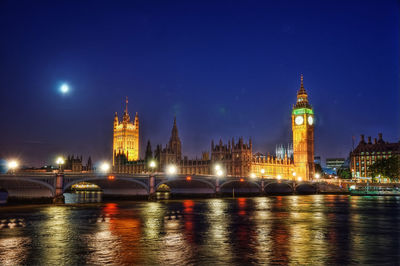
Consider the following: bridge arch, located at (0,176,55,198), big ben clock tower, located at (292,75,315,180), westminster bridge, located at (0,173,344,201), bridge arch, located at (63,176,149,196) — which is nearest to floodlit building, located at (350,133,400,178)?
big ben clock tower, located at (292,75,315,180)

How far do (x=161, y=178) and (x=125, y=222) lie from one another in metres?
45.1

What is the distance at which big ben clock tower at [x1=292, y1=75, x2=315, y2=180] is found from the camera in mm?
152125

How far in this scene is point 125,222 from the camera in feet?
117

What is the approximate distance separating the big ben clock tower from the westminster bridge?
20.8m

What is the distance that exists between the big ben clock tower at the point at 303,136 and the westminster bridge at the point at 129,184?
20755 mm

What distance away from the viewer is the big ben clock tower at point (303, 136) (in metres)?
152

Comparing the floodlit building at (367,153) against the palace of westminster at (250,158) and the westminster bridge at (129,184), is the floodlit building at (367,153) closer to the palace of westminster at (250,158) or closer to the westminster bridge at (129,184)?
the palace of westminster at (250,158)

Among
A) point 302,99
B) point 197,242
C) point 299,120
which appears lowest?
point 197,242

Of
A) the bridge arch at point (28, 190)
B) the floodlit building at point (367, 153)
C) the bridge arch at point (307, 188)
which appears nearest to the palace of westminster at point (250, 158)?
the bridge arch at point (307, 188)

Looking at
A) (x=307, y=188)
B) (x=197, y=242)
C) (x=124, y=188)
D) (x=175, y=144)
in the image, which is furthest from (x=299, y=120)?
(x=197, y=242)

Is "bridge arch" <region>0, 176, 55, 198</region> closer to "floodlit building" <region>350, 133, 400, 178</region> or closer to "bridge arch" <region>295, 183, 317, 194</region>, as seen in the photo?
"bridge arch" <region>295, 183, 317, 194</region>

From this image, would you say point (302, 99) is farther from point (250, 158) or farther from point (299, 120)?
point (250, 158)

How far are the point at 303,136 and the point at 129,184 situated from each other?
8973cm

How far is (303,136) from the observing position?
510ft
